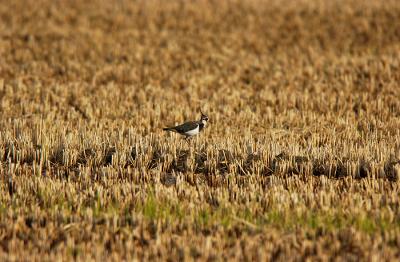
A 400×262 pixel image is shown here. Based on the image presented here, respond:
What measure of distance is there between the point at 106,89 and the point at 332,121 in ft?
→ 17.9

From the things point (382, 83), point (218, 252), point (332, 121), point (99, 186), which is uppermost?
point (382, 83)

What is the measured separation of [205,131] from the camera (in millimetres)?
12289

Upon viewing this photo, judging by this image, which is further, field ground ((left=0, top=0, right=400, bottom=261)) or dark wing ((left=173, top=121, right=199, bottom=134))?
dark wing ((left=173, top=121, right=199, bottom=134))

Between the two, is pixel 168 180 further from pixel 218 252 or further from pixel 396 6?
pixel 396 6

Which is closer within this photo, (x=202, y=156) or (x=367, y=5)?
(x=202, y=156)

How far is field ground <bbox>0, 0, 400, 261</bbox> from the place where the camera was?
6906 mm

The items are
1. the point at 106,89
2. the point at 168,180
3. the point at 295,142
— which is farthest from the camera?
the point at 106,89

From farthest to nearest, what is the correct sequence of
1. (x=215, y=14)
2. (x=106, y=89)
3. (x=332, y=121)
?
(x=215, y=14), (x=106, y=89), (x=332, y=121)

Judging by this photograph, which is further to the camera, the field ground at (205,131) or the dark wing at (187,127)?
the dark wing at (187,127)

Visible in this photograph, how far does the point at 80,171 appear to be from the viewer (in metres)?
8.93

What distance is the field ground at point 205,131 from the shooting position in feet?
22.7

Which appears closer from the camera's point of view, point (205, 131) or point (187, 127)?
point (187, 127)

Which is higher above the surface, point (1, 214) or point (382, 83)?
point (382, 83)

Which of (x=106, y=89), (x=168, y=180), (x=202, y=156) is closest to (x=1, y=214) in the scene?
(x=168, y=180)
